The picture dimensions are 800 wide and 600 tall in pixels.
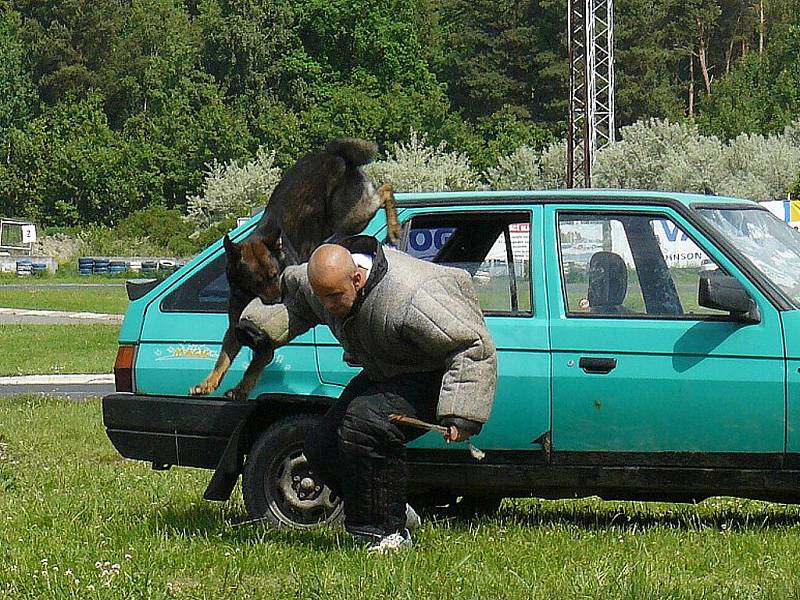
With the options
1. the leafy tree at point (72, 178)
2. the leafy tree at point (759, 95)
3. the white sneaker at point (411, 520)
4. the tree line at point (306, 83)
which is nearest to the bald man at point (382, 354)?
the white sneaker at point (411, 520)

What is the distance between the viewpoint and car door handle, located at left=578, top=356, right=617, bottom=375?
6.48 metres

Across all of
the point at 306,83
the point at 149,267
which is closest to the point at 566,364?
the point at 149,267

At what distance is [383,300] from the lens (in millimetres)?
5770

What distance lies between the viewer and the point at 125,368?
7148mm

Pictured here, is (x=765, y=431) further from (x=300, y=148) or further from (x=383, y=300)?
(x=300, y=148)

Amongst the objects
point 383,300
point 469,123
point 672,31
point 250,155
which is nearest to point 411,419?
point 383,300

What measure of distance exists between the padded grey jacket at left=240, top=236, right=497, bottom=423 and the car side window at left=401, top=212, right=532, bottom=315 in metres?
0.89

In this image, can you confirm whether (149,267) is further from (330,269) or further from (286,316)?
(330,269)

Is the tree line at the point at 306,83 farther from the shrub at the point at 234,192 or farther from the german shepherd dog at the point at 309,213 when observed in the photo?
the german shepherd dog at the point at 309,213

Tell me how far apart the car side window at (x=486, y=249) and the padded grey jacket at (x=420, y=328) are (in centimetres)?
89

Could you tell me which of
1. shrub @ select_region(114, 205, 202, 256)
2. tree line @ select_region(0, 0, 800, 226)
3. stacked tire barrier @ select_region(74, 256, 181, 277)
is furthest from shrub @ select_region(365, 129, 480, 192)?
stacked tire barrier @ select_region(74, 256, 181, 277)

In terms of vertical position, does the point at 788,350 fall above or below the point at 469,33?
below

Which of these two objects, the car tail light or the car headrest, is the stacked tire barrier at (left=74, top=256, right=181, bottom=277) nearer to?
the car tail light

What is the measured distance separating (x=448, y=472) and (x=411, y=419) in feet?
2.94
